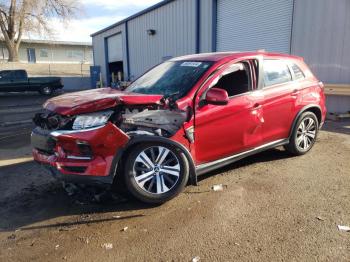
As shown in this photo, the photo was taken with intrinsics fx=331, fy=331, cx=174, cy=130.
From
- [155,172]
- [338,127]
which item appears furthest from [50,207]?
[338,127]

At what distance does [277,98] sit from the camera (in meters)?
4.84

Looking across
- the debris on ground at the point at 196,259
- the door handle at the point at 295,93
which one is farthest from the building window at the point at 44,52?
the debris on ground at the point at 196,259

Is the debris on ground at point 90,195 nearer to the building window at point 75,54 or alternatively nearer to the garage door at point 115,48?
the garage door at point 115,48

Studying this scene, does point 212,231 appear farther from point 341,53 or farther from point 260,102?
point 341,53

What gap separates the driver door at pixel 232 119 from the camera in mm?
4059

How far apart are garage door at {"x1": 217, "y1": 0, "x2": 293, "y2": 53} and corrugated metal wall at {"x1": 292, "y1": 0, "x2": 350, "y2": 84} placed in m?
0.46

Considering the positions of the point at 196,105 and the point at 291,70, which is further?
the point at 291,70

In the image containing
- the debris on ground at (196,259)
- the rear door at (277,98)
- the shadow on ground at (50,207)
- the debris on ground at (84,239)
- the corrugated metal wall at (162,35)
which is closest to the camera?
the debris on ground at (196,259)

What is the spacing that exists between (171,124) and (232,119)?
89 cm

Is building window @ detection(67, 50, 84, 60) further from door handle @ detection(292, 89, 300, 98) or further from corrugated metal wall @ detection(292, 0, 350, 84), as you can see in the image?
door handle @ detection(292, 89, 300, 98)

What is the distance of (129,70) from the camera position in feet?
72.2

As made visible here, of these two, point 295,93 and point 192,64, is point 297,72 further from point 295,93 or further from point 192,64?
point 192,64

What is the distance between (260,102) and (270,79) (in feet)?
1.61

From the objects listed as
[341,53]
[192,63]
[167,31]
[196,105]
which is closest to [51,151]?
[196,105]
